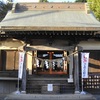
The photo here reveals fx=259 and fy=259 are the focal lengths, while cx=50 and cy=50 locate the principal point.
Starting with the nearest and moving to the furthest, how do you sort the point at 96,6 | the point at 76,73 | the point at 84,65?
1. the point at 84,65
2. the point at 76,73
3. the point at 96,6

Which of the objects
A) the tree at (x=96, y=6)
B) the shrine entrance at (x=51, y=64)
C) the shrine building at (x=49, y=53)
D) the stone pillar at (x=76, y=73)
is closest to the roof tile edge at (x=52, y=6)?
the shrine building at (x=49, y=53)

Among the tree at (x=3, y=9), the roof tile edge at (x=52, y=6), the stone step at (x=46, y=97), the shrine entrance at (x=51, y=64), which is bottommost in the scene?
the stone step at (x=46, y=97)

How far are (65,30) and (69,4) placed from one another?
615 centimetres

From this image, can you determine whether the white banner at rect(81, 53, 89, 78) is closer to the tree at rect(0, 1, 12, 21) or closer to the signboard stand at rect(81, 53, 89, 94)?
the signboard stand at rect(81, 53, 89, 94)

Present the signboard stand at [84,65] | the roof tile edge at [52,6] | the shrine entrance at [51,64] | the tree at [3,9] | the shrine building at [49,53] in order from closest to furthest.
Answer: the signboard stand at [84,65]
the shrine building at [49,53]
the shrine entrance at [51,64]
the roof tile edge at [52,6]
the tree at [3,9]

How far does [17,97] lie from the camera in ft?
44.1

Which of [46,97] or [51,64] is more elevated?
[51,64]

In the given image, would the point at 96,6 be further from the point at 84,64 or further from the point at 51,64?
the point at 84,64

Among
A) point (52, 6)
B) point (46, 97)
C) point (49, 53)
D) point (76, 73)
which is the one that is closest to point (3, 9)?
point (52, 6)

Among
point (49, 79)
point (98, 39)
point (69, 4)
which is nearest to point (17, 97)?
point (49, 79)

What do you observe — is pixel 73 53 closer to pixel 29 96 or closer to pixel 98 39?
pixel 98 39

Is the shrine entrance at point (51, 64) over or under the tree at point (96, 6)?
under

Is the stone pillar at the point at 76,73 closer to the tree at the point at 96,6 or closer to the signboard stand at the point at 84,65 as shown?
the signboard stand at the point at 84,65

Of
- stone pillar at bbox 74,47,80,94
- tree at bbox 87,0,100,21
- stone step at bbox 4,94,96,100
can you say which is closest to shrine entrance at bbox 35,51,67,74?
stone pillar at bbox 74,47,80,94
